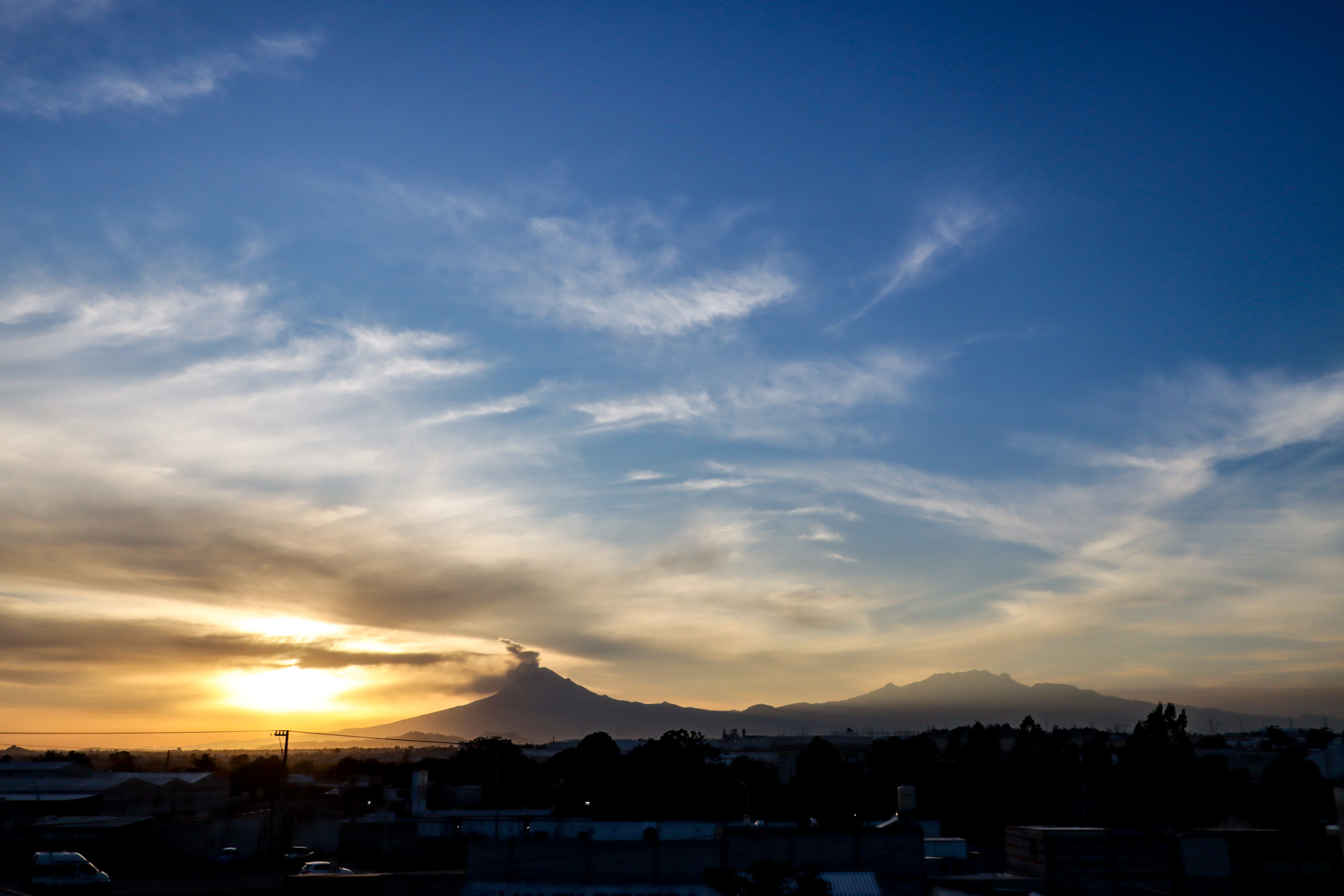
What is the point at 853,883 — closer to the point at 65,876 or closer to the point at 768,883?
the point at 768,883

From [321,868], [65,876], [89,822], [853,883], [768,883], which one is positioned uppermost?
[768,883]

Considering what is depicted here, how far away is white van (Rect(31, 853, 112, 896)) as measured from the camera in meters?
55.1

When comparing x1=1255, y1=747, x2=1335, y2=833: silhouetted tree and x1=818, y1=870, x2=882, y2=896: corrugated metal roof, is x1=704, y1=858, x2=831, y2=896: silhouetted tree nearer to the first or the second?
x1=818, y1=870, x2=882, y2=896: corrugated metal roof

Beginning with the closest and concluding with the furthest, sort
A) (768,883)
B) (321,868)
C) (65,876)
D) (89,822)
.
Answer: (768,883) → (65,876) → (321,868) → (89,822)

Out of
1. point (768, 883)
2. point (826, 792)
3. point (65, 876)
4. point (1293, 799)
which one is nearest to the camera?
point (768, 883)

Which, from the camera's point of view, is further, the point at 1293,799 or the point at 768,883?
the point at 1293,799

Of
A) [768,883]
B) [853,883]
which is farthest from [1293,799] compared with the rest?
[768,883]

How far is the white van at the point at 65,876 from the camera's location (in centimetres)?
5512

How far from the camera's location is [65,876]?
56312mm

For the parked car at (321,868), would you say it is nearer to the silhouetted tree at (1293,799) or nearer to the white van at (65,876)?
the white van at (65,876)

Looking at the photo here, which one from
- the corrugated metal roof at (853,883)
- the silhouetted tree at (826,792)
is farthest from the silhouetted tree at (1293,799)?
the corrugated metal roof at (853,883)

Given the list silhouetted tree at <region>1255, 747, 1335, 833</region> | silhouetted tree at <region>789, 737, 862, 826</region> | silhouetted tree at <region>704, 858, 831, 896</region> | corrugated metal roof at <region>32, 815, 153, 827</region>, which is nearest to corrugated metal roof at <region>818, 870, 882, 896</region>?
silhouetted tree at <region>704, 858, 831, 896</region>

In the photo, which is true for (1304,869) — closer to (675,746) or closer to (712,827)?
(712,827)

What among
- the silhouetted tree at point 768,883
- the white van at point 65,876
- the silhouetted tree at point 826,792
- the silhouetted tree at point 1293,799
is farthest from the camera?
the silhouetted tree at point 826,792
